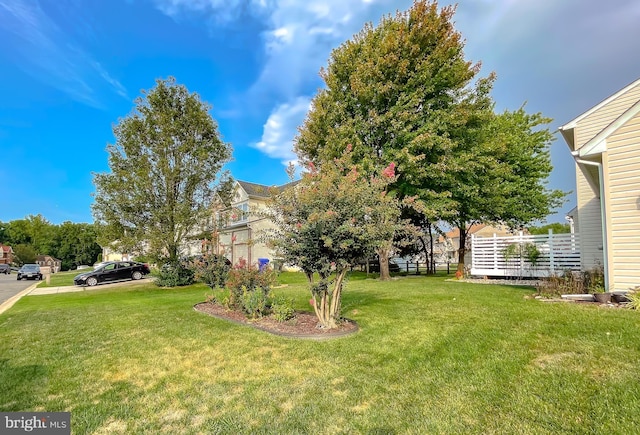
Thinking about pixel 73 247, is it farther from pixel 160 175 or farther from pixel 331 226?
pixel 331 226

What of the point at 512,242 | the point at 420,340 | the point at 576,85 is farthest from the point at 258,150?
the point at 420,340

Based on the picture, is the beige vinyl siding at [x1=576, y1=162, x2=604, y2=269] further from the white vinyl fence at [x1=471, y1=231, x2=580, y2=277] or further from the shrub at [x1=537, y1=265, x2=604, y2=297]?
the shrub at [x1=537, y1=265, x2=604, y2=297]

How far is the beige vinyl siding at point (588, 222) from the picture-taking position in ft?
33.5

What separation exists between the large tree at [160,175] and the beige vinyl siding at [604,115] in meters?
15.2

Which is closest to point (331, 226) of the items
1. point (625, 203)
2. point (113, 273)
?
point (625, 203)

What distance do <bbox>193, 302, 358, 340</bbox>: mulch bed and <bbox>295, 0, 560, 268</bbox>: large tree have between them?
303 inches

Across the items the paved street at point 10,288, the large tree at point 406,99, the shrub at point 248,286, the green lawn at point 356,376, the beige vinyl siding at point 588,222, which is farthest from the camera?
the paved street at point 10,288

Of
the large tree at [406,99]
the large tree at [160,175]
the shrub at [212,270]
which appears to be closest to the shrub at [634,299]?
the large tree at [406,99]

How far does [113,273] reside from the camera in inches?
802

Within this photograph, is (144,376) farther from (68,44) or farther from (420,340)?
(68,44)

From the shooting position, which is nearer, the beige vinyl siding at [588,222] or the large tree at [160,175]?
the beige vinyl siding at [588,222]

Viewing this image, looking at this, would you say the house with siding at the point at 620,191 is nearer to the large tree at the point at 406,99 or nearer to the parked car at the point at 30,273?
the large tree at the point at 406,99

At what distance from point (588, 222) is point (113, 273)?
24.0 metres

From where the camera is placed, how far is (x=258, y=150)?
2144cm
